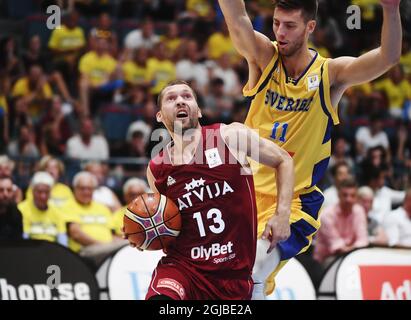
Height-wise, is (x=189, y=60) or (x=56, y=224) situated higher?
(x=189, y=60)

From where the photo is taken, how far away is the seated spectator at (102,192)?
11302 mm

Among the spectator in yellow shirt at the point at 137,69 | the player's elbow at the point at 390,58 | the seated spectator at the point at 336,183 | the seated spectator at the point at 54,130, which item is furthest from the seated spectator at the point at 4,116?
the player's elbow at the point at 390,58

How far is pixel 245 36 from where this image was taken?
6594 millimetres

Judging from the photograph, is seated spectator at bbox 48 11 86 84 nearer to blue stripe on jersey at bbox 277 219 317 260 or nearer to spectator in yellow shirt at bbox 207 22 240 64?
spectator in yellow shirt at bbox 207 22 240 64

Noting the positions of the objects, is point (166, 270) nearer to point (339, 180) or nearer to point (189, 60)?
point (339, 180)

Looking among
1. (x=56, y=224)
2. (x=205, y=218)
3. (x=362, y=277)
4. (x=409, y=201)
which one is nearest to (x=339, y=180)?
(x=409, y=201)

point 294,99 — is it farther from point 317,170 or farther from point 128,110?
point 128,110

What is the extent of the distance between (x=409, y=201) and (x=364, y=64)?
4859 mm

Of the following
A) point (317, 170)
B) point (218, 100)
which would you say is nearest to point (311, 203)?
point (317, 170)

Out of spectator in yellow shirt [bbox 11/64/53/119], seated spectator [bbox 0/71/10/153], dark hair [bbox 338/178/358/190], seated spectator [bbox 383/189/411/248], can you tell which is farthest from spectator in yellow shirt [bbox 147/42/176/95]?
seated spectator [bbox 383/189/411/248]

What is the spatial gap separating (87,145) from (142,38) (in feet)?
10.2

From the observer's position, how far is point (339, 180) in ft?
37.8

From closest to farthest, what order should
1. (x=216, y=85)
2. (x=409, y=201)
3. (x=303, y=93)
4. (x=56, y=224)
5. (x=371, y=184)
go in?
(x=303, y=93) → (x=56, y=224) → (x=409, y=201) → (x=371, y=184) → (x=216, y=85)

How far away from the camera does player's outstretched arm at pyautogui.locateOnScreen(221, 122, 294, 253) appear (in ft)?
19.2
